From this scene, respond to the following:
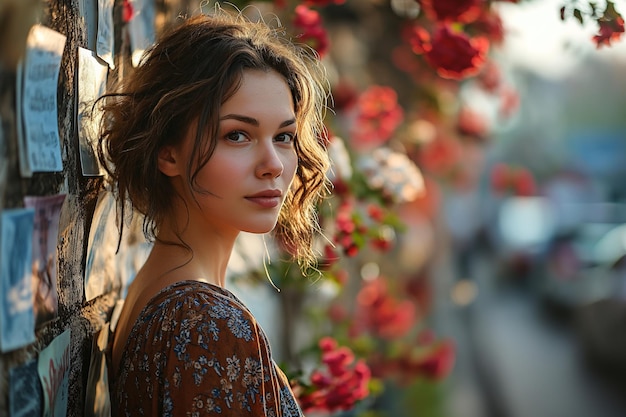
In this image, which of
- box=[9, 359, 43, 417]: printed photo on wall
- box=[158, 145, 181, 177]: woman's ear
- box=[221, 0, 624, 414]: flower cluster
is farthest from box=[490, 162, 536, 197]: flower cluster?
box=[9, 359, 43, 417]: printed photo on wall

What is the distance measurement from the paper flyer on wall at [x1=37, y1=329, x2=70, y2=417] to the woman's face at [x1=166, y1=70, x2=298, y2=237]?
0.40 meters

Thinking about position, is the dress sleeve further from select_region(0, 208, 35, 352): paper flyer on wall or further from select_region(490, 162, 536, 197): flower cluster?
select_region(490, 162, 536, 197): flower cluster

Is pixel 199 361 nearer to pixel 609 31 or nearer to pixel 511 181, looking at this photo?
pixel 609 31

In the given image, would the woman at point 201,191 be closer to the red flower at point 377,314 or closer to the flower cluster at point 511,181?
the red flower at point 377,314

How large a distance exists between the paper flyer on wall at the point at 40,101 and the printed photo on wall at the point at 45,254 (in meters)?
0.06

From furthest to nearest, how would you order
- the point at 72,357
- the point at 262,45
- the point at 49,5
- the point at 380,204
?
the point at 380,204 < the point at 262,45 < the point at 72,357 < the point at 49,5

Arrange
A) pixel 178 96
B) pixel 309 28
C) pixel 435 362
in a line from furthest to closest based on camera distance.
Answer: pixel 435 362, pixel 309 28, pixel 178 96

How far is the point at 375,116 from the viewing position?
4.40 meters

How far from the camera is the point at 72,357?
1.85 m

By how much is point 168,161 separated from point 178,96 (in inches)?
5.9

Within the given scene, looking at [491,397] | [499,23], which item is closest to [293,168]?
[499,23]

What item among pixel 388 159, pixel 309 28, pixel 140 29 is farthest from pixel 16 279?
pixel 388 159

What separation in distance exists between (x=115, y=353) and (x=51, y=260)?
0.48 metres

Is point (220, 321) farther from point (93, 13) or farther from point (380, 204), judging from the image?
point (380, 204)
